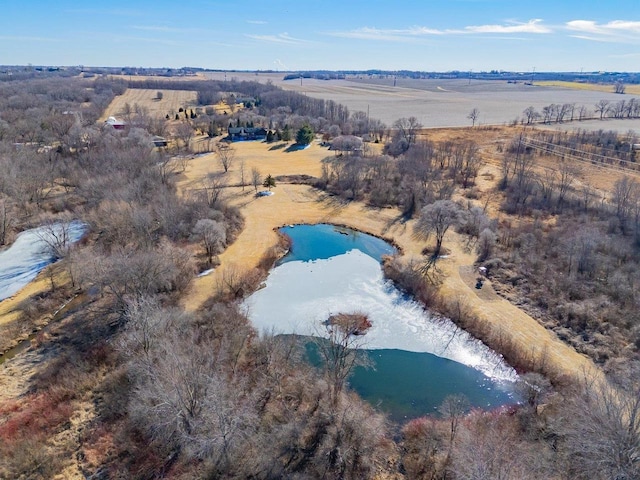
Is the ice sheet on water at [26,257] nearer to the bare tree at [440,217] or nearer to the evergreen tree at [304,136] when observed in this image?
the bare tree at [440,217]

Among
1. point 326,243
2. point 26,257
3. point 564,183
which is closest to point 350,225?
point 326,243

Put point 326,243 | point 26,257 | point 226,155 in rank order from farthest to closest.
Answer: point 226,155
point 326,243
point 26,257

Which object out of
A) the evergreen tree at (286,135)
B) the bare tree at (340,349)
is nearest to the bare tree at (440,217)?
the bare tree at (340,349)

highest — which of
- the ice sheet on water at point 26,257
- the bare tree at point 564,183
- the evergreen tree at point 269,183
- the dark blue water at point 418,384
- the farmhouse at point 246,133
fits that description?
A: the farmhouse at point 246,133

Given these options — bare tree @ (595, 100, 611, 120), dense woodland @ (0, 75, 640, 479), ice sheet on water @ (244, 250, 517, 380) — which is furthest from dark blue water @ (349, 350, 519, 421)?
bare tree @ (595, 100, 611, 120)

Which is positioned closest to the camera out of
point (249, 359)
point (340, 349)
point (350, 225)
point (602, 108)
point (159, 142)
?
point (340, 349)

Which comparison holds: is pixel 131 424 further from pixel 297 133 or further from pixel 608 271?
pixel 297 133

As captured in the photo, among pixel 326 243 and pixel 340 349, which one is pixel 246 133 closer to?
pixel 326 243
